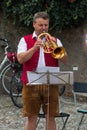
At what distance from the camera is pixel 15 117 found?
23.4 feet

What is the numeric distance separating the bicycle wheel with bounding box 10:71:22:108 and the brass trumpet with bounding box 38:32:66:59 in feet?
10.1

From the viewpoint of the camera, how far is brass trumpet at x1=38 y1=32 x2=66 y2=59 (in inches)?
188

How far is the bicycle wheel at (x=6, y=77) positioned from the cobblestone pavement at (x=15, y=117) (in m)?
0.22

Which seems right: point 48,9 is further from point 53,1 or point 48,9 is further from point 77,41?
point 77,41

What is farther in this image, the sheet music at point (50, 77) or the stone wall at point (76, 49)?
the stone wall at point (76, 49)

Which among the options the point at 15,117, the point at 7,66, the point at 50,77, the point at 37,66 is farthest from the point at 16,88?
the point at 50,77

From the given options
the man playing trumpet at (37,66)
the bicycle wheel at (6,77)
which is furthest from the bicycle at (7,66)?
the man playing trumpet at (37,66)

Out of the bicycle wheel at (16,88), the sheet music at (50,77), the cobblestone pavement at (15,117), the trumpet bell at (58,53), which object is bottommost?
the cobblestone pavement at (15,117)

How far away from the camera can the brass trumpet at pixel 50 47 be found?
478cm

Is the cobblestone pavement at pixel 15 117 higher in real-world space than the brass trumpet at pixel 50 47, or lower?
lower

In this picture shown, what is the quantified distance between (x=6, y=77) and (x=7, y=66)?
0.33 meters

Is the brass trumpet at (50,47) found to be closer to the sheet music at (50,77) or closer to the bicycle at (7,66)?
the sheet music at (50,77)

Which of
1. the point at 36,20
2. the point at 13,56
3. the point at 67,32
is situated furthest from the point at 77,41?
the point at 36,20

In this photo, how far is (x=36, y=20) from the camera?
4.95 metres
